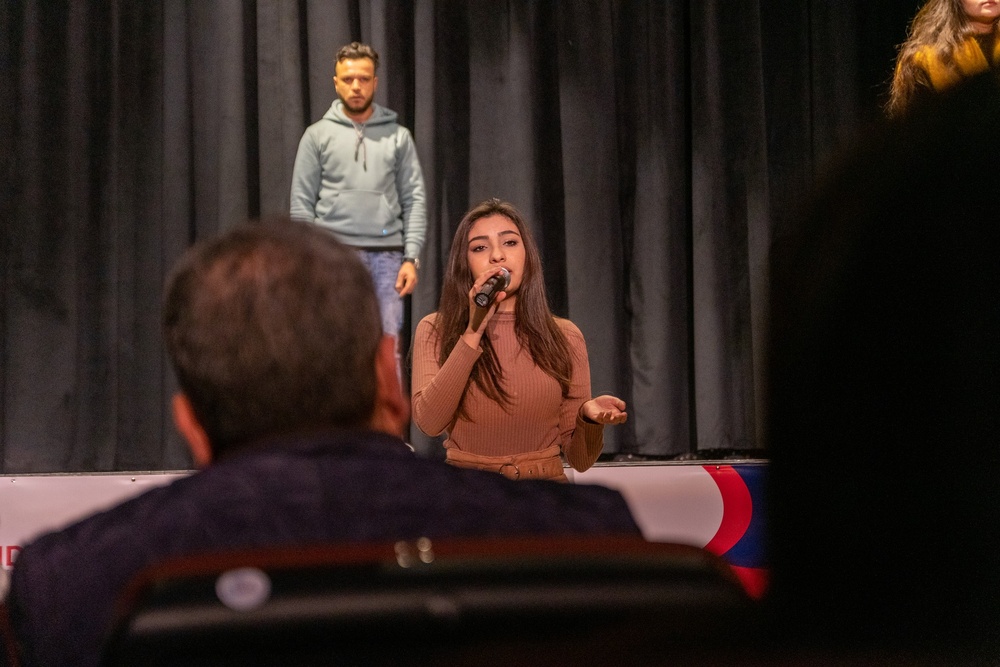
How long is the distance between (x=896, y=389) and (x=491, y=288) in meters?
2.02

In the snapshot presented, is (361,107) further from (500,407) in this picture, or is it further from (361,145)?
(500,407)

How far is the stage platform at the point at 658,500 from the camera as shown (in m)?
3.11

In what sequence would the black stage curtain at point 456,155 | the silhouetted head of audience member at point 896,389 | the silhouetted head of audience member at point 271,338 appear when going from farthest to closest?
the black stage curtain at point 456,155 < the silhouetted head of audience member at point 271,338 < the silhouetted head of audience member at point 896,389

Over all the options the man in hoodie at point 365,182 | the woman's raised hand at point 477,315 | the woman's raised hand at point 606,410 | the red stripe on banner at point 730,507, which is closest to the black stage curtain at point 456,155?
the man in hoodie at point 365,182

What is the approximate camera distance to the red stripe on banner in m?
3.08

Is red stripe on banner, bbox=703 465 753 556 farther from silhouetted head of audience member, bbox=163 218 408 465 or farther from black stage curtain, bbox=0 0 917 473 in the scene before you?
silhouetted head of audience member, bbox=163 218 408 465

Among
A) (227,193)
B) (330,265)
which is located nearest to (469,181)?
(227,193)

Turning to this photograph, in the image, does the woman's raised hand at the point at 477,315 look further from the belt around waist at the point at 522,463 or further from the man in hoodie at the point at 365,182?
the man in hoodie at the point at 365,182

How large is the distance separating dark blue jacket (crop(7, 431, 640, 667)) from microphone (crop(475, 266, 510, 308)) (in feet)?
5.46

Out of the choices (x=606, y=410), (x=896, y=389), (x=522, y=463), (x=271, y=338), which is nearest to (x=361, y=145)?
(x=522, y=463)

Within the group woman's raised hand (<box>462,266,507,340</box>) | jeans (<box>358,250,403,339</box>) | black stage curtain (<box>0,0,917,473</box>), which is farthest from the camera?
black stage curtain (<box>0,0,917,473</box>)

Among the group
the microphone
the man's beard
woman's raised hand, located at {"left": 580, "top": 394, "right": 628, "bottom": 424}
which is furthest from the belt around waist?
the man's beard

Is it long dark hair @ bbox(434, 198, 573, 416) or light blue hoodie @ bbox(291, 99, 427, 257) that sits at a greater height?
light blue hoodie @ bbox(291, 99, 427, 257)

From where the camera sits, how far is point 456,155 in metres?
4.39
